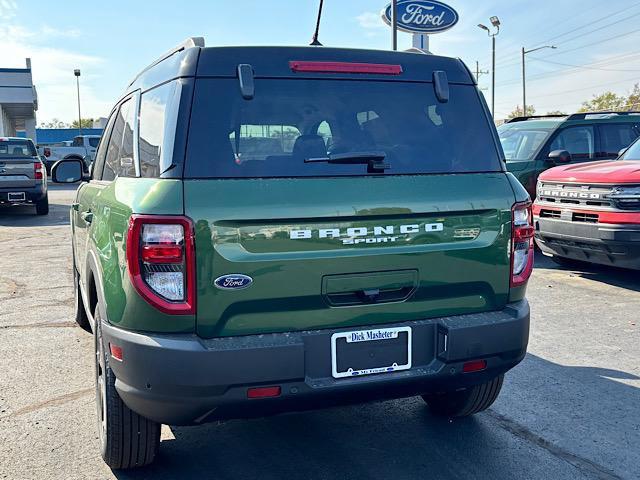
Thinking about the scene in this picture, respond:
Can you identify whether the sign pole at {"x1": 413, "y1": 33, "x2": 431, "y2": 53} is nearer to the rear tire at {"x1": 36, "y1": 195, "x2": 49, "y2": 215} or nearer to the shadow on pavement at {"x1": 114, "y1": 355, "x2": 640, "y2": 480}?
the rear tire at {"x1": 36, "y1": 195, "x2": 49, "y2": 215}

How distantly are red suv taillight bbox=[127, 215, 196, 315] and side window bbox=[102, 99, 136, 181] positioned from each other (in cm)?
59

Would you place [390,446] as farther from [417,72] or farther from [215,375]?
[417,72]

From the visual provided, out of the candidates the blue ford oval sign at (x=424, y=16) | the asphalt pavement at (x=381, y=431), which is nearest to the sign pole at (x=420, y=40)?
the blue ford oval sign at (x=424, y=16)

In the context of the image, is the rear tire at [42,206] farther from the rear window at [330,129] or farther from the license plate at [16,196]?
the rear window at [330,129]

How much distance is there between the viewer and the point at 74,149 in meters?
30.7

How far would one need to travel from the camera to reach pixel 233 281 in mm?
2516

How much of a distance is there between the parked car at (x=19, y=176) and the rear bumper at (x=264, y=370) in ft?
43.3

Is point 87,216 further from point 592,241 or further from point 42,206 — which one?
point 42,206

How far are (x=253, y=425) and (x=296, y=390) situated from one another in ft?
4.08

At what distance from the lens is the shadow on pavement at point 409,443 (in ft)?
10.3

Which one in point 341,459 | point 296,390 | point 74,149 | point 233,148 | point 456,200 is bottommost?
point 341,459

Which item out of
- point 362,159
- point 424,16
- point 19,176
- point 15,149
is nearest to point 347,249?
point 362,159

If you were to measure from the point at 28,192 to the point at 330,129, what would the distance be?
1356cm

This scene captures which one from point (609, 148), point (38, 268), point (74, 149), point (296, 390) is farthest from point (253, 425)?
point (74, 149)
